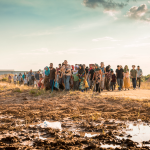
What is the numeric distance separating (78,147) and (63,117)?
2.54 metres

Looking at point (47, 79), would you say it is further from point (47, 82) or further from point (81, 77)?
point (81, 77)

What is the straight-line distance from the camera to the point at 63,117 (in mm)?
6125

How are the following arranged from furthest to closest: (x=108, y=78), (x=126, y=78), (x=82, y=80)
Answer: (x=126, y=78) < (x=108, y=78) < (x=82, y=80)

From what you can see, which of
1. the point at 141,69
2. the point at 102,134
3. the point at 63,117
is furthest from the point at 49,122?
the point at 141,69

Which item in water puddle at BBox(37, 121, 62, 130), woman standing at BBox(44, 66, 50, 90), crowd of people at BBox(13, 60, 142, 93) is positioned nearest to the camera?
water puddle at BBox(37, 121, 62, 130)

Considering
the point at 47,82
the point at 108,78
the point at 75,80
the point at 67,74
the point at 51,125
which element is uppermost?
the point at 67,74

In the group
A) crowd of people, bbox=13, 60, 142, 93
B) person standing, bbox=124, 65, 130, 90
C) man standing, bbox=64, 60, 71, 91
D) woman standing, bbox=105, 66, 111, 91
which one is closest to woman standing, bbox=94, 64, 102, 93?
crowd of people, bbox=13, 60, 142, 93

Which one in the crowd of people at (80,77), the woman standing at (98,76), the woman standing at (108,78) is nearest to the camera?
the woman standing at (98,76)

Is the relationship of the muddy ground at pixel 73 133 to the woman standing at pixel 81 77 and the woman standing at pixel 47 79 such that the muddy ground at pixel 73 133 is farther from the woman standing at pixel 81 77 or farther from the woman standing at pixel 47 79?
the woman standing at pixel 47 79

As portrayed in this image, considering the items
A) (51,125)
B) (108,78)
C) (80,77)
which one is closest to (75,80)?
(80,77)

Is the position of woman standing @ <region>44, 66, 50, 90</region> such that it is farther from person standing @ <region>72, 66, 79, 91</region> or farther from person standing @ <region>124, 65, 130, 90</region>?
person standing @ <region>124, 65, 130, 90</region>

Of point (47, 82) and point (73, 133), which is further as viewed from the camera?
point (47, 82)

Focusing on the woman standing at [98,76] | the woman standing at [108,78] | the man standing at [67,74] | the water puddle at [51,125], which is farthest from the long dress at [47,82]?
the water puddle at [51,125]

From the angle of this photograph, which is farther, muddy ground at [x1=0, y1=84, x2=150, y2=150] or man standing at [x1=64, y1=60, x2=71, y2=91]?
man standing at [x1=64, y1=60, x2=71, y2=91]
